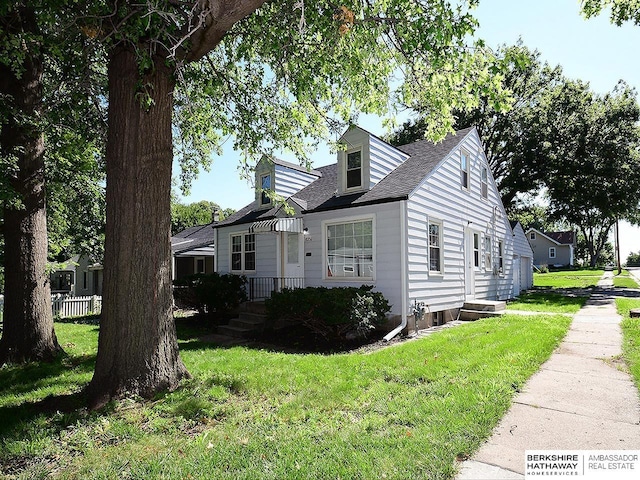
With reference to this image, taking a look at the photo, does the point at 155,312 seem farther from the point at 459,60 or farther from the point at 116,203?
the point at 459,60

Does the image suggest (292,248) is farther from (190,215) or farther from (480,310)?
(190,215)

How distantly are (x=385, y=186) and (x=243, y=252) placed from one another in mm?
6047

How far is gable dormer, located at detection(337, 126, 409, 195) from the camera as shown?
1085cm

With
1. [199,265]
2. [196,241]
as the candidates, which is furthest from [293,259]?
[199,265]

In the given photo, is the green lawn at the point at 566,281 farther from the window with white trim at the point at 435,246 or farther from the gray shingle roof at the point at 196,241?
the gray shingle roof at the point at 196,241

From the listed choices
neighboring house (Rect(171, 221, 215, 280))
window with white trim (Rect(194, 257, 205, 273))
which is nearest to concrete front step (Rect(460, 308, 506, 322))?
neighboring house (Rect(171, 221, 215, 280))

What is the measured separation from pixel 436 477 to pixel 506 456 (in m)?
0.74

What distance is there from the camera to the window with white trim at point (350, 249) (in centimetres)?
1012

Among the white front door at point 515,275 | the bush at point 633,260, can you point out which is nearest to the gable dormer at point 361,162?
the white front door at point 515,275

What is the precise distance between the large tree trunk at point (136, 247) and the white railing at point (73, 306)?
1247 cm

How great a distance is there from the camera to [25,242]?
6734 mm

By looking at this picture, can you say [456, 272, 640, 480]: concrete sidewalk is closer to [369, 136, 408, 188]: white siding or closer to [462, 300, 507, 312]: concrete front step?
[462, 300, 507, 312]: concrete front step

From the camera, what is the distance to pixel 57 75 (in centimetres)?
829

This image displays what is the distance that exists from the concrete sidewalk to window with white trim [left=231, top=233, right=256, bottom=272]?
974 cm
